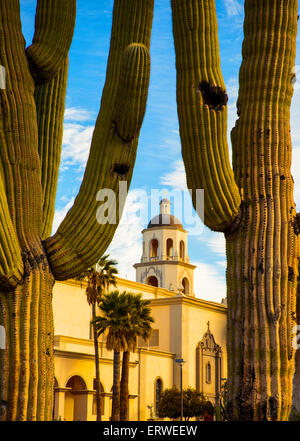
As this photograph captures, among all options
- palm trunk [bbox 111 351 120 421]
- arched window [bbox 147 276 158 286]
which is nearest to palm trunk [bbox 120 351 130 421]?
palm trunk [bbox 111 351 120 421]

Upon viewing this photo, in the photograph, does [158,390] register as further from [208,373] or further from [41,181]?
[41,181]

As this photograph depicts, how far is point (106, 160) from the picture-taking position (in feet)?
27.5

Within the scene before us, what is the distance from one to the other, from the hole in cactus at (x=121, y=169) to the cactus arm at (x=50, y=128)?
132cm

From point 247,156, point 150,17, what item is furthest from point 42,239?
point 150,17

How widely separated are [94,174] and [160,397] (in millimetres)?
34970

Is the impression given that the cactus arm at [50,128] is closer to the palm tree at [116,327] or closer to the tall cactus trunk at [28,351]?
the tall cactus trunk at [28,351]

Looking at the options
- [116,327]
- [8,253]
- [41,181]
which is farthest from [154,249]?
[8,253]

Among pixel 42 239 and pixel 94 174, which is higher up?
pixel 94 174

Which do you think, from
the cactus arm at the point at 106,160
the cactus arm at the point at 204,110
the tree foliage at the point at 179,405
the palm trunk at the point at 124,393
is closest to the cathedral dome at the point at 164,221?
the tree foliage at the point at 179,405

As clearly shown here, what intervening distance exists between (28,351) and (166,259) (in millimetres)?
48418

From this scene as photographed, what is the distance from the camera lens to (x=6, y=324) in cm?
768

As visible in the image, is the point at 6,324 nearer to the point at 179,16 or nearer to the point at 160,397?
the point at 179,16

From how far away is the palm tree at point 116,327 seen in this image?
30.2m

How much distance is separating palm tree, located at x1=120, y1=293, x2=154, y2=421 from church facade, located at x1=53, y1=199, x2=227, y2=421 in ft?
Result: 9.91
